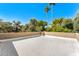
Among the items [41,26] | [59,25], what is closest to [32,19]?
[41,26]

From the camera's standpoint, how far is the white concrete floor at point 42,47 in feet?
16.1

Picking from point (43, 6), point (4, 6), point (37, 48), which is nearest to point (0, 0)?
point (4, 6)

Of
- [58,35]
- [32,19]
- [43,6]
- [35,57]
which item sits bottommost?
[35,57]

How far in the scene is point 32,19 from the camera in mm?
4977

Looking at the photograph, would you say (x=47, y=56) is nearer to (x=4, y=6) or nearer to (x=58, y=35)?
(x=58, y=35)

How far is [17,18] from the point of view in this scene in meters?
4.99

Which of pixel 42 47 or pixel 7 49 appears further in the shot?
pixel 42 47

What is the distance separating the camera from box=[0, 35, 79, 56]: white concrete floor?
4.89 meters

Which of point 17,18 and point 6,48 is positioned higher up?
point 17,18

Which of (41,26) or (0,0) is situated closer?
(0,0)

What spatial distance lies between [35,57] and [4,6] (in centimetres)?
142

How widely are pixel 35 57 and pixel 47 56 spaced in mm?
286

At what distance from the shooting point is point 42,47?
5.03 meters

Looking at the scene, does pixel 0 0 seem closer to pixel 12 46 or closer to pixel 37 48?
pixel 12 46
